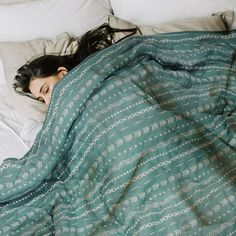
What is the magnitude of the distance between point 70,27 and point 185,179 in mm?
917

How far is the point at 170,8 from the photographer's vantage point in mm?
1653

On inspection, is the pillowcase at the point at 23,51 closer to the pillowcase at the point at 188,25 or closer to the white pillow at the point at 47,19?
the white pillow at the point at 47,19

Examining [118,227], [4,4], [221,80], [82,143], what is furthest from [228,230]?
[4,4]

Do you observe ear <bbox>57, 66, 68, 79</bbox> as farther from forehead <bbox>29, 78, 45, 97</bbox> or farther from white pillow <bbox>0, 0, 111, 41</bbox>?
white pillow <bbox>0, 0, 111, 41</bbox>

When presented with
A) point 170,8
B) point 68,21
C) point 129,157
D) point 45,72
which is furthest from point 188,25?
point 129,157

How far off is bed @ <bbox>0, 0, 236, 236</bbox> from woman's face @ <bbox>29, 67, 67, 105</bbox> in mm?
36

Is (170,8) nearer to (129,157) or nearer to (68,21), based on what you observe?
(68,21)

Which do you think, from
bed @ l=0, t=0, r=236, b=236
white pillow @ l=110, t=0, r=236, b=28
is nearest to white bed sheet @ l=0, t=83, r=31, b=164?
bed @ l=0, t=0, r=236, b=236

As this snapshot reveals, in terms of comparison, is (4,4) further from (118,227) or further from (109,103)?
(118,227)

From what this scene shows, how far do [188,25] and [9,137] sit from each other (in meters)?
0.84

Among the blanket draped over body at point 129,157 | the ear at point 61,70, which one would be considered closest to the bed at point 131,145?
the blanket draped over body at point 129,157

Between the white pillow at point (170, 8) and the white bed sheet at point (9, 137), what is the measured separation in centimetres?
69

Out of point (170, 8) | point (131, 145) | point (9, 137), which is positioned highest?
point (170, 8)

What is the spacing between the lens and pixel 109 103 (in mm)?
1174
